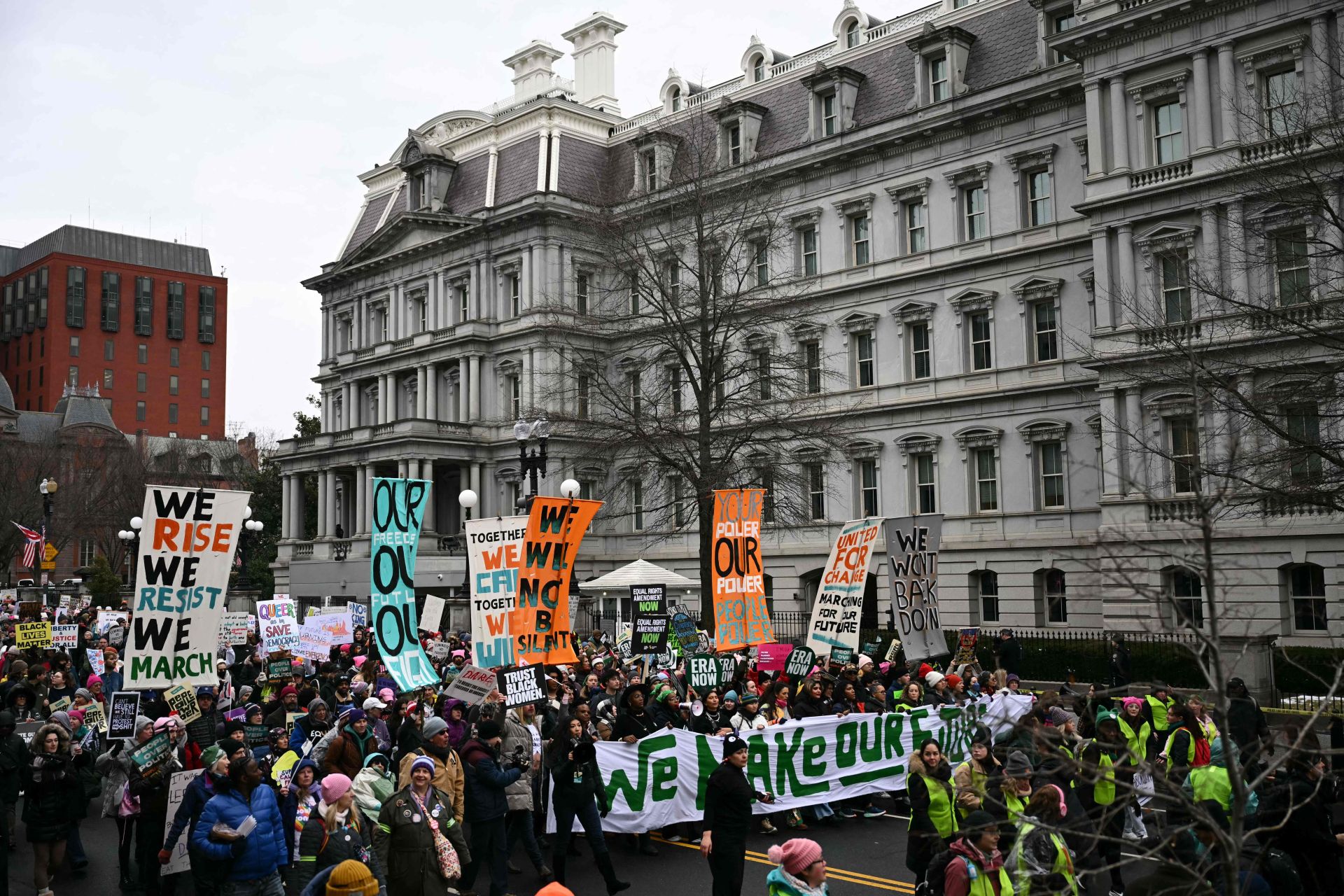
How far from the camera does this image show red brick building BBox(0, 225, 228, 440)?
Result: 11806 centimetres

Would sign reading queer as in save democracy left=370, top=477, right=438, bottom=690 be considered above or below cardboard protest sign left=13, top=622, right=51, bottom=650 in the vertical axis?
above

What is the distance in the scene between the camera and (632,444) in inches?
1312

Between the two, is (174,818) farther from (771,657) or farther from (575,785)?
(771,657)

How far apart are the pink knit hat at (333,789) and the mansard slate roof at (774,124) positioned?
30956 mm

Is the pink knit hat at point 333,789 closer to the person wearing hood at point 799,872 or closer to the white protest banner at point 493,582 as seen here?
the person wearing hood at point 799,872

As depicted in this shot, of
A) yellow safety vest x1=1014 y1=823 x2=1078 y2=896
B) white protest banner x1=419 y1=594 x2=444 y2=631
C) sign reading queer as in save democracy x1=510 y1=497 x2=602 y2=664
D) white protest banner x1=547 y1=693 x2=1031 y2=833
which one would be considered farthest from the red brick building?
yellow safety vest x1=1014 y1=823 x2=1078 y2=896

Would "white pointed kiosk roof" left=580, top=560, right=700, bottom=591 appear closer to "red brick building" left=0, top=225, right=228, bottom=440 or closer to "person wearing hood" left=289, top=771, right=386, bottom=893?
"person wearing hood" left=289, top=771, right=386, bottom=893

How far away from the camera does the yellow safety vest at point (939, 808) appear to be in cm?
1038

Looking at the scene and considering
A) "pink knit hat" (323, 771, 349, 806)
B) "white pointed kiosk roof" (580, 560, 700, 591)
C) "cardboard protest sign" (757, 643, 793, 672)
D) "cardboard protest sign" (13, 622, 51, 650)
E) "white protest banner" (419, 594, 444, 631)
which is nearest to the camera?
"pink knit hat" (323, 771, 349, 806)

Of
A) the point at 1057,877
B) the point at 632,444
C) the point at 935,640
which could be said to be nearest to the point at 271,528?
the point at 632,444

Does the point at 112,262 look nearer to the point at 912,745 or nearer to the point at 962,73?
the point at 962,73

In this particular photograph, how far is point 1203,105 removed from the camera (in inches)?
1260

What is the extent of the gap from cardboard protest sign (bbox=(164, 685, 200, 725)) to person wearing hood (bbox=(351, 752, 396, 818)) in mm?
3391

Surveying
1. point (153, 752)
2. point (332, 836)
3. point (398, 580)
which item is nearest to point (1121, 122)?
point (398, 580)
